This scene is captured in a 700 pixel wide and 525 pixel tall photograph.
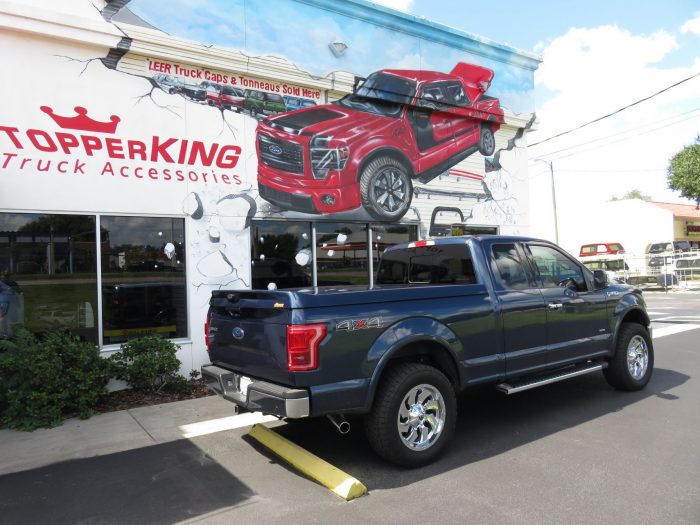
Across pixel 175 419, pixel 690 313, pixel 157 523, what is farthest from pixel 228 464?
pixel 690 313

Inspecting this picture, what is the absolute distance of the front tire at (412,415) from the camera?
13.9ft

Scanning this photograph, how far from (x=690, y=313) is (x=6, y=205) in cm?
1615

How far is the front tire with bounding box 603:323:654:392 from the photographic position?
6.36 meters

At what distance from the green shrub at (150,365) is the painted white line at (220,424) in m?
1.27

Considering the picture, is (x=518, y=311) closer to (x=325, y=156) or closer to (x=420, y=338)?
(x=420, y=338)

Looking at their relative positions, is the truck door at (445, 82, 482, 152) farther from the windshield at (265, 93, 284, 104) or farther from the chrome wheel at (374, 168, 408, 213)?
the windshield at (265, 93, 284, 104)

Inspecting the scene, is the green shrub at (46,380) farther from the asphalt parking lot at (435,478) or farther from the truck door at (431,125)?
the truck door at (431,125)

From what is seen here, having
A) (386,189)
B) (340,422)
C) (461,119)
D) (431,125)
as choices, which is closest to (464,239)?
(340,422)

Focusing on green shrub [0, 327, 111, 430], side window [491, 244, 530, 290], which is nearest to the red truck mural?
green shrub [0, 327, 111, 430]

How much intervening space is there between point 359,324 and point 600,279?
360 centimetres

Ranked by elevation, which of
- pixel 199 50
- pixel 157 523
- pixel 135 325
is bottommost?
pixel 157 523

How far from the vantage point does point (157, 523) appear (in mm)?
3604

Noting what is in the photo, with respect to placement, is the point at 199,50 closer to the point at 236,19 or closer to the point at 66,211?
the point at 236,19

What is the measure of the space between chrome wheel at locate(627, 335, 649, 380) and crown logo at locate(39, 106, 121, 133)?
7208 mm
